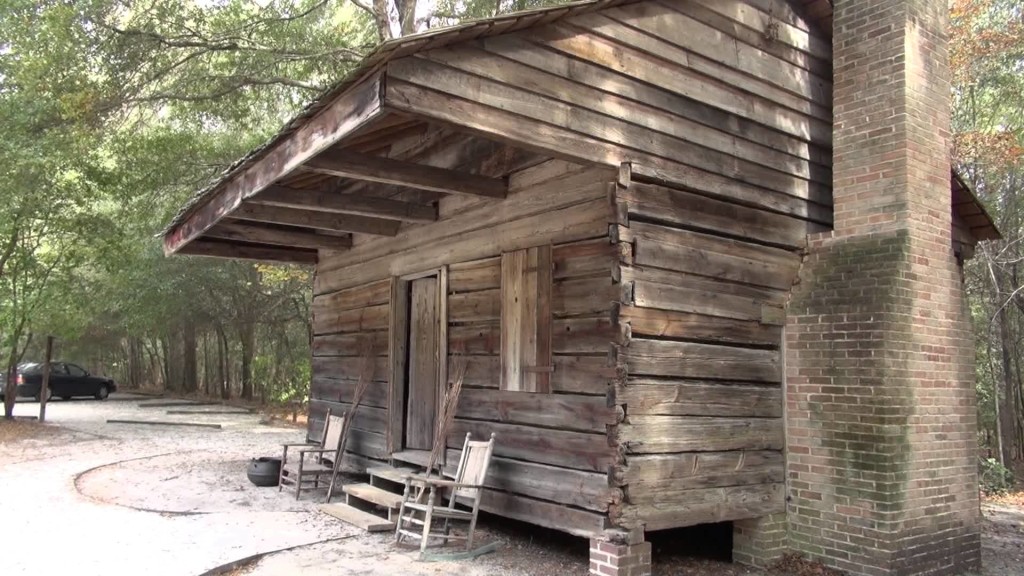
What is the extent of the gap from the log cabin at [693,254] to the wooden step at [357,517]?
106 cm

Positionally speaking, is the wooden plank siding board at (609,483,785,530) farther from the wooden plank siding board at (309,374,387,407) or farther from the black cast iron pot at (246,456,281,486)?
the black cast iron pot at (246,456,281,486)

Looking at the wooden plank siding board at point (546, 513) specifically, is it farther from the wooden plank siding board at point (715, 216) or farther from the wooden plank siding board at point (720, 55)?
the wooden plank siding board at point (720, 55)

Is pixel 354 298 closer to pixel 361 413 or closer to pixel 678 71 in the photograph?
pixel 361 413

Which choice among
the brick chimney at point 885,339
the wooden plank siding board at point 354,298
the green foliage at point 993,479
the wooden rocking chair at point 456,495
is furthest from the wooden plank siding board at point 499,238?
the green foliage at point 993,479

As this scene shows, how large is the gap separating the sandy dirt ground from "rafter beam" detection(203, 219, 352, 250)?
3.02 m

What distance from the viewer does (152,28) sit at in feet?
41.0

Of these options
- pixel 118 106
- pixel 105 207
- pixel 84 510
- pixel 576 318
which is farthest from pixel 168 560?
pixel 105 207

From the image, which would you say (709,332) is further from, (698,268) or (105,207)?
(105,207)

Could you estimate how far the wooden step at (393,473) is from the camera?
7371 millimetres

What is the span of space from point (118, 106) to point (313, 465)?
26.3 feet

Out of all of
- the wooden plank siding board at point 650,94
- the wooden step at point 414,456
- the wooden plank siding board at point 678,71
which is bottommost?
the wooden step at point 414,456

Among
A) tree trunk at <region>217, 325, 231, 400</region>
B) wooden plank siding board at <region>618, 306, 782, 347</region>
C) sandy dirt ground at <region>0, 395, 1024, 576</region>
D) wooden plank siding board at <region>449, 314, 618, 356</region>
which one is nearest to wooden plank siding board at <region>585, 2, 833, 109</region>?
wooden plank siding board at <region>618, 306, 782, 347</region>

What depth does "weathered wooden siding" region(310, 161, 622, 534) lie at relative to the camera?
580cm

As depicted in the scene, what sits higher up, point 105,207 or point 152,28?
point 152,28
